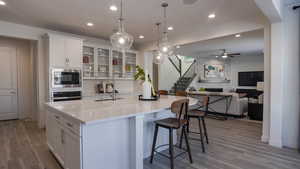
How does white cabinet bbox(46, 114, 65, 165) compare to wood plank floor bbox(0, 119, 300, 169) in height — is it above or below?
above

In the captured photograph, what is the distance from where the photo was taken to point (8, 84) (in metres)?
4.95

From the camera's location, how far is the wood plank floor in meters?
2.35

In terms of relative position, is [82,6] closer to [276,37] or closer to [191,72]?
[276,37]

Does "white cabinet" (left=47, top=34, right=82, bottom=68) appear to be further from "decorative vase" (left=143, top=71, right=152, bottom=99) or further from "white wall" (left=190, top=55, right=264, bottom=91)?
"white wall" (left=190, top=55, right=264, bottom=91)

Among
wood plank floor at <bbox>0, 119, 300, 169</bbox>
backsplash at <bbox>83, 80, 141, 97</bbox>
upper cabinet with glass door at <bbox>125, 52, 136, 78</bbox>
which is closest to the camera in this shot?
wood plank floor at <bbox>0, 119, 300, 169</bbox>

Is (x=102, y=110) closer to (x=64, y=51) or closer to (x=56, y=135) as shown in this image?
(x=56, y=135)

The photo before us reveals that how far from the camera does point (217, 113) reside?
225 inches

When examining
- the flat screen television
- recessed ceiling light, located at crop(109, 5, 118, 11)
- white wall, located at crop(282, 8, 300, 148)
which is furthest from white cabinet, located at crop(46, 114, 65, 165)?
the flat screen television

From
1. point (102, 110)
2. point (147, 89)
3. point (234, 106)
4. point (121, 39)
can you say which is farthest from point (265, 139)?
point (121, 39)

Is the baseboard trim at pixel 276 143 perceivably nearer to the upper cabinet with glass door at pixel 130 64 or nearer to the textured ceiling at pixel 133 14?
the textured ceiling at pixel 133 14

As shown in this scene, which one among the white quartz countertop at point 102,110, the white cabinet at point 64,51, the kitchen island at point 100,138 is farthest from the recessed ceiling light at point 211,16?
the white cabinet at point 64,51

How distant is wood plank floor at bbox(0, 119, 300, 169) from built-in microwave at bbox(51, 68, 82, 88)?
1.24 metres

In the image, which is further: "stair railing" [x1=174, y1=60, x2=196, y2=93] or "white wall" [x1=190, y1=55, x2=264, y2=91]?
"stair railing" [x1=174, y1=60, x2=196, y2=93]

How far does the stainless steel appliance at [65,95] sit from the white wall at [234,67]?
24.2ft
